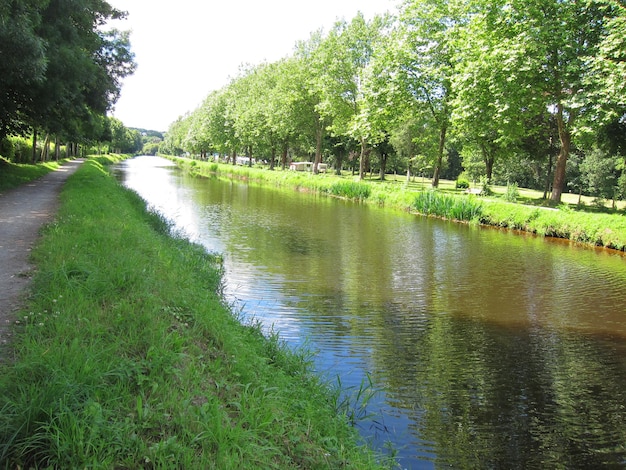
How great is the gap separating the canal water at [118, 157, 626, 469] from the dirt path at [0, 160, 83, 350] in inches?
140

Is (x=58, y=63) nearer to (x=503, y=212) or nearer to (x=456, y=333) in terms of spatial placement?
(x=456, y=333)

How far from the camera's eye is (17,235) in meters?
9.29

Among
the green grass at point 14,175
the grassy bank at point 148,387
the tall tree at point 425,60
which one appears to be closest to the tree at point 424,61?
the tall tree at point 425,60

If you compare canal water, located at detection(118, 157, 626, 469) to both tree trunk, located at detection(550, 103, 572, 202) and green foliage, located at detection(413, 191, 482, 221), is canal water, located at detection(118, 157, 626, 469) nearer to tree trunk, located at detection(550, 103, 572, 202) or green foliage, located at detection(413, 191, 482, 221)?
green foliage, located at detection(413, 191, 482, 221)

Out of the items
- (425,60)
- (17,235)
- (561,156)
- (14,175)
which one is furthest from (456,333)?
(425,60)

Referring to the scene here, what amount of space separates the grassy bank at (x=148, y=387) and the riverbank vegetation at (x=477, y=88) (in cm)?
2035

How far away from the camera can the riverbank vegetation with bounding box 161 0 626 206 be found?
72.7ft

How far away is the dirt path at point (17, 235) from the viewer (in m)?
5.29

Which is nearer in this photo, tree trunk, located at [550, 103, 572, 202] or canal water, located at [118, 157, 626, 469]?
canal water, located at [118, 157, 626, 469]

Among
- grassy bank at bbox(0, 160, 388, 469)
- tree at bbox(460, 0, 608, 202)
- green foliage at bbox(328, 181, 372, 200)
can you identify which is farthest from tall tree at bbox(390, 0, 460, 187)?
grassy bank at bbox(0, 160, 388, 469)

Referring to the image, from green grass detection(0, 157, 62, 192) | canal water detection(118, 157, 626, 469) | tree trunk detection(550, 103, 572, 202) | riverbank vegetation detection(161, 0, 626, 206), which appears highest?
riverbank vegetation detection(161, 0, 626, 206)

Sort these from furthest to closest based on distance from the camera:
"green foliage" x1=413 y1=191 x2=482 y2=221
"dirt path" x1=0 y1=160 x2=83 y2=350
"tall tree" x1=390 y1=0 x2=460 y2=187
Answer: "tall tree" x1=390 y1=0 x2=460 y2=187 → "green foliage" x1=413 y1=191 x2=482 y2=221 → "dirt path" x1=0 y1=160 x2=83 y2=350

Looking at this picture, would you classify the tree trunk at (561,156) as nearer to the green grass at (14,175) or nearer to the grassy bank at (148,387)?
the grassy bank at (148,387)

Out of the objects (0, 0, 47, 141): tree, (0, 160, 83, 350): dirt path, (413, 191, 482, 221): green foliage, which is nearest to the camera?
(0, 160, 83, 350): dirt path
